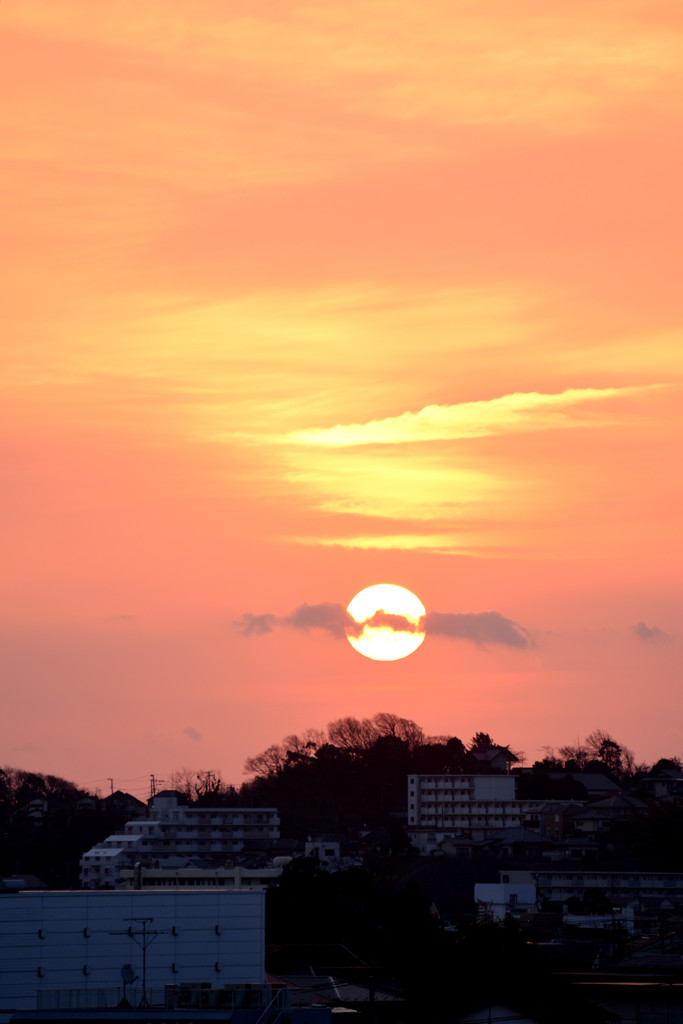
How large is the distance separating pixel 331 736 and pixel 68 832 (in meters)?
36.9

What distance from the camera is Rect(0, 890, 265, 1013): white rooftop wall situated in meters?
34.9

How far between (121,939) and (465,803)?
344ft

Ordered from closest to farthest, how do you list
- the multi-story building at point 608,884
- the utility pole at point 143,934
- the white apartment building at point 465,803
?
the utility pole at point 143,934 < the multi-story building at point 608,884 < the white apartment building at point 465,803

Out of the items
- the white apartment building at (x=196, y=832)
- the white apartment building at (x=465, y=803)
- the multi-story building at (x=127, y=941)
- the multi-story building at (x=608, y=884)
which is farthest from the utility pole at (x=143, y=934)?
the white apartment building at (x=465, y=803)

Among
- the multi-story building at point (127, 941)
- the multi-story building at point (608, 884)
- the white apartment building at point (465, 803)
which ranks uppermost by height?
the white apartment building at point (465, 803)

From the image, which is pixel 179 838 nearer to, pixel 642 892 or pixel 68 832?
pixel 68 832

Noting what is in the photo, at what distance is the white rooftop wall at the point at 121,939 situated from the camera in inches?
1373

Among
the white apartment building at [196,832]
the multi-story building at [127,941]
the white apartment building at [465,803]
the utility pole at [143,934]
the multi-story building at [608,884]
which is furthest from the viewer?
the white apartment building at [465,803]

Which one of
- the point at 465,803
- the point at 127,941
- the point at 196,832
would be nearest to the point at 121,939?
the point at 127,941

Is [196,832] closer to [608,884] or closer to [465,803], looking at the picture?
[465,803]

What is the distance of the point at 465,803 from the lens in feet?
451

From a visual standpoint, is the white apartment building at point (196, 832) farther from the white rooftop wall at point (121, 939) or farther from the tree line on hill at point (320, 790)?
the white rooftop wall at point (121, 939)

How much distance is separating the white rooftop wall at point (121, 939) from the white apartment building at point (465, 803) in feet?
329

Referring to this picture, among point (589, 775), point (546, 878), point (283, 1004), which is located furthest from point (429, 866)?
point (283, 1004)
